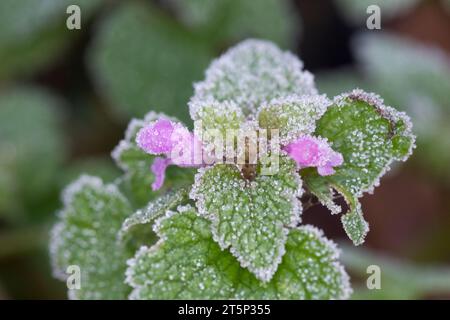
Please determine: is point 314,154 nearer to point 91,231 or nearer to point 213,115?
point 213,115

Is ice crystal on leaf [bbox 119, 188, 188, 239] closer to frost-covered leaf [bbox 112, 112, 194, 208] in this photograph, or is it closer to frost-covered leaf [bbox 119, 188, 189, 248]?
frost-covered leaf [bbox 119, 188, 189, 248]

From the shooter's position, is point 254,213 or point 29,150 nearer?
point 254,213

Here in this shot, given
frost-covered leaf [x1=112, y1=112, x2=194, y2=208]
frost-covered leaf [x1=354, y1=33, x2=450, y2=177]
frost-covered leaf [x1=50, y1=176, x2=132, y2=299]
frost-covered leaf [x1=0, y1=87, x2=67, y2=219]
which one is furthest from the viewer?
frost-covered leaf [x1=354, y1=33, x2=450, y2=177]

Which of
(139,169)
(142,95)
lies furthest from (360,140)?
(142,95)

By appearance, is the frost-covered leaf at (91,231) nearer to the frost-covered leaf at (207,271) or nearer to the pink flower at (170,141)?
A: the frost-covered leaf at (207,271)

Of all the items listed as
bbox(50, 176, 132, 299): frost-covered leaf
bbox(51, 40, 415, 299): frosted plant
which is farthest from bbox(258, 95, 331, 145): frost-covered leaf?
bbox(50, 176, 132, 299): frost-covered leaf

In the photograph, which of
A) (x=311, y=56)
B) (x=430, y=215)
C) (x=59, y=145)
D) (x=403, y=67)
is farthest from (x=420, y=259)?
(x=59, y=145)
